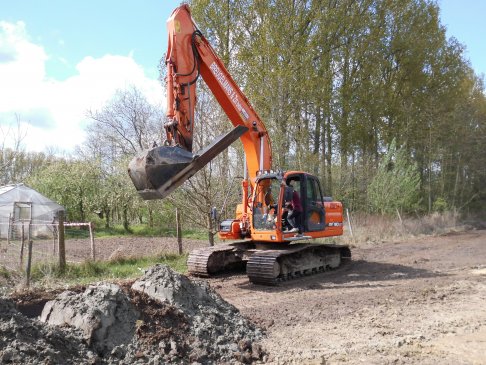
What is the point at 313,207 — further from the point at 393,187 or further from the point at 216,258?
the point at 393,187

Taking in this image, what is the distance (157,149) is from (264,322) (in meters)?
3.19

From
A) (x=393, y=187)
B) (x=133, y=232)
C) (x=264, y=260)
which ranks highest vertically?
(x=393, y=187)

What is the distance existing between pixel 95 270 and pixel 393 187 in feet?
49.3

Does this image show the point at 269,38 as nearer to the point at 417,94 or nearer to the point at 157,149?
the point at 417,94

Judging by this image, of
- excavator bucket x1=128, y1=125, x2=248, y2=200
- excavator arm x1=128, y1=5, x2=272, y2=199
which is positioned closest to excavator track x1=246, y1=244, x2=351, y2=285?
excavator arm x1=128, y1=5, x2=272, y2=199

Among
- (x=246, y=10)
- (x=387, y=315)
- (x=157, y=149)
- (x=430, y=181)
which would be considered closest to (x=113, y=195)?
(x=246, y=10)

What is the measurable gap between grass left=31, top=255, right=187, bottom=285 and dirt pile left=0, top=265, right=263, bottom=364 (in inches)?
156

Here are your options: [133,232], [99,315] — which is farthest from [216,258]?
[133,232]

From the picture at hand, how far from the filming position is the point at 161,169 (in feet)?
25.0

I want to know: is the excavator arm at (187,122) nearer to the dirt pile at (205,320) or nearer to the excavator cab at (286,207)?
the excavator cab at (286,207)

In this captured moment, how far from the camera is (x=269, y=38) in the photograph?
2028 cm

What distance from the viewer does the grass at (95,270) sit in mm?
9750

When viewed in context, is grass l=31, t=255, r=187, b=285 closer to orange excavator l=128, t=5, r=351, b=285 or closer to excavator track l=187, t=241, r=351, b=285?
excavator track l=187, t=241, r=351, b=285

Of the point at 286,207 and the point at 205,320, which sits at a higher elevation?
the point at 286,207
